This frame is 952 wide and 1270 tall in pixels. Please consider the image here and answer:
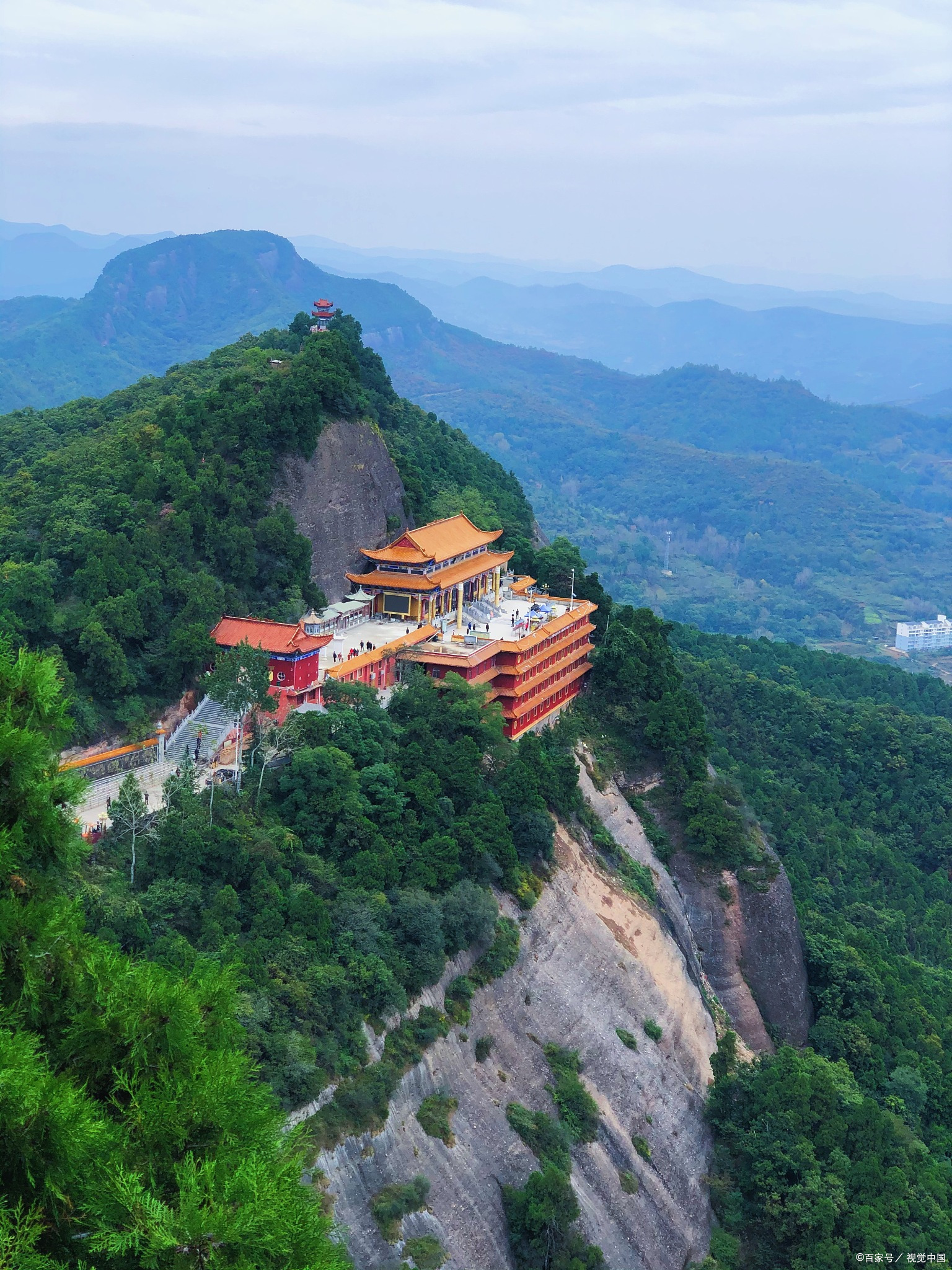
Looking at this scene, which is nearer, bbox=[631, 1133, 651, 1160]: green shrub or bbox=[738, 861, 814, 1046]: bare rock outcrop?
bbox=[631, 1133, 651, 1160]: green shrub

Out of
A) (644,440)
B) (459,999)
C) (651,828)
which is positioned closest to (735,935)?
(651,828)

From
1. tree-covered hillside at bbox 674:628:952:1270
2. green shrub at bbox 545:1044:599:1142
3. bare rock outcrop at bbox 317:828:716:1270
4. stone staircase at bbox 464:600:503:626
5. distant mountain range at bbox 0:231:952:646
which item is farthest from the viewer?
distant mountain range at bbox 0:231:952:646

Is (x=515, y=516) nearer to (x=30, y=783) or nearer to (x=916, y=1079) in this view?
(x=916, y=1079)

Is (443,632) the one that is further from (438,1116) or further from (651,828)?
(438,1116)

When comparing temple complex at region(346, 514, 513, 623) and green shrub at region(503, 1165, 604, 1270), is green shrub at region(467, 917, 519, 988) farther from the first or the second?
temple complex at region(346, 514, 513, 623)

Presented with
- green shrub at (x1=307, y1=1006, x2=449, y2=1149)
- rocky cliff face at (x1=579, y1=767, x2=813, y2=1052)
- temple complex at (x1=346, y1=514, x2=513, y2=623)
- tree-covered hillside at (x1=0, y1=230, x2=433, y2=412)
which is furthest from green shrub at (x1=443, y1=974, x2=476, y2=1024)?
tree-covered hillside at (x1=0, y1=230, x2=433, y2=412)

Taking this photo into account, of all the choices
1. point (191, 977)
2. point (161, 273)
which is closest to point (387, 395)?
point (191, 977)

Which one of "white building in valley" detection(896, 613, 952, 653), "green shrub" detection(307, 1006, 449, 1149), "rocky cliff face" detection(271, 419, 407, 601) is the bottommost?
"white building in valley" detection(896, 613, 952, 653)

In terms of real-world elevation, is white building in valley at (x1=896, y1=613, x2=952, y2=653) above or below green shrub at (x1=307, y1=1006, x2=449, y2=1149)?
below
